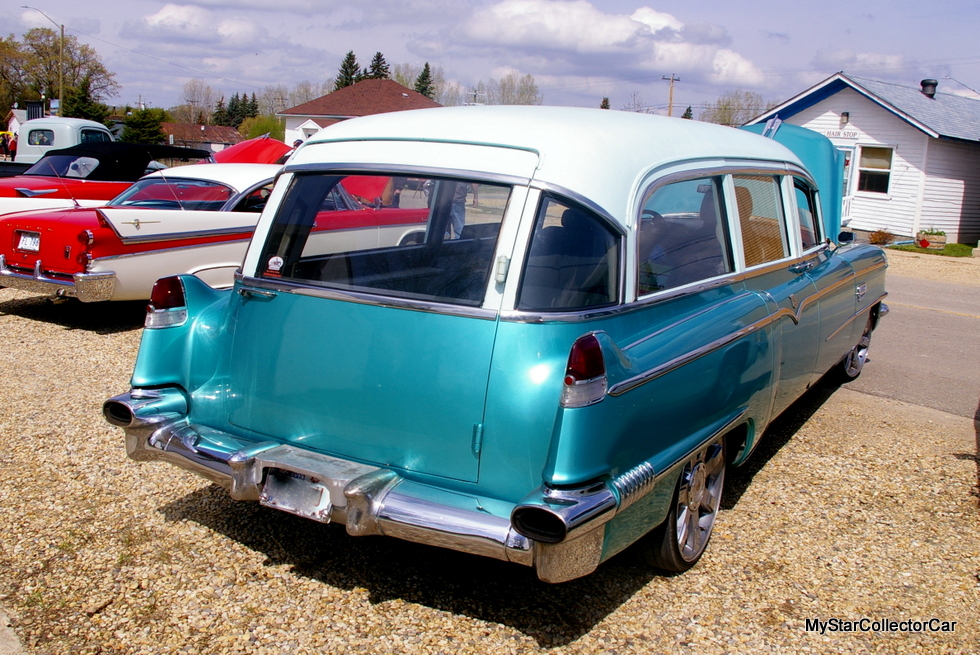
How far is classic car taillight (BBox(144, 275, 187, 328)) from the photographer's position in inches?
140

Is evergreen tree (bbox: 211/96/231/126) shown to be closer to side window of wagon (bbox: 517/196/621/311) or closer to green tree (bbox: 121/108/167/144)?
green tree (bbox: 121/108/167/144)

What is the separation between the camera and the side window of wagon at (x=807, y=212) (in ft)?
16.5

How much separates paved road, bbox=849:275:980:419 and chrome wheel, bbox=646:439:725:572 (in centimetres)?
336

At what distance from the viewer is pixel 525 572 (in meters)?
3.46

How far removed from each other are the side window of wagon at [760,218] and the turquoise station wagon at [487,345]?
0.43 ft

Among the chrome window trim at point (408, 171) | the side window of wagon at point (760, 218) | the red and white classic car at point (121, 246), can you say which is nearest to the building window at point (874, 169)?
the red and white classic car at point (121, 246)

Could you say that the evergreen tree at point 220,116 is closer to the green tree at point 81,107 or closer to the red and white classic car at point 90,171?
the green tree at point 81,107

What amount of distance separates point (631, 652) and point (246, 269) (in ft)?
7.07

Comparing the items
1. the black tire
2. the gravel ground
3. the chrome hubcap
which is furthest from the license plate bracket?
the black tire

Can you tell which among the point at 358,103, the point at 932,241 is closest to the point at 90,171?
the point at 932,241

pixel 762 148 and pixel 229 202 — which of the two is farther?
pixel 229 202

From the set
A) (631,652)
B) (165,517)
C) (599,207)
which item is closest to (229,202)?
(165,517)

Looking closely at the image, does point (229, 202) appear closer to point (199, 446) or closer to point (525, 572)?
point (199, 446)

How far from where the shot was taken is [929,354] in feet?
26.2
